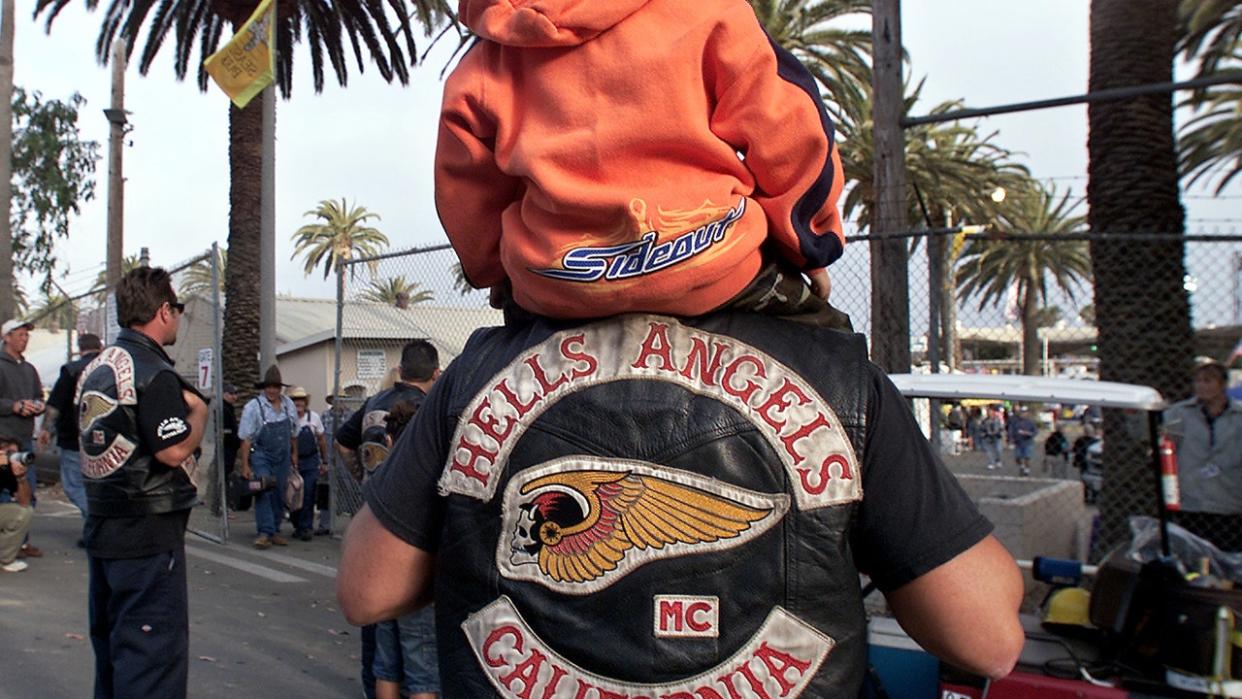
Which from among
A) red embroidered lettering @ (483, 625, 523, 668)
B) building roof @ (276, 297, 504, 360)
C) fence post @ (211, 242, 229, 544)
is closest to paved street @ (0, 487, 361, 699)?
fence post @ (211, 242, 229, 544)

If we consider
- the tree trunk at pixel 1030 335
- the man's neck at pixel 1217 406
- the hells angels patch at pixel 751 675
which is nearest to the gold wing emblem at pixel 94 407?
the hells angels patch at pixel 751 675

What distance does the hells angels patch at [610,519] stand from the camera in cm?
142

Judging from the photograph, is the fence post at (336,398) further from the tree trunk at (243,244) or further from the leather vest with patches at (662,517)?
the leather vest with patches at (662,517)

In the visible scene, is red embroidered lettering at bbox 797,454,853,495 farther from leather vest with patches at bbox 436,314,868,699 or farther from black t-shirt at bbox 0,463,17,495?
black t-shirt at bbox 0,463,17,495

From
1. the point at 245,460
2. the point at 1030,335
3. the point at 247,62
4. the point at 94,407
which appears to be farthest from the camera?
the point at 1030,335

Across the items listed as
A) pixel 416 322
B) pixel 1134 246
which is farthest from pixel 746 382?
pixel 416 322

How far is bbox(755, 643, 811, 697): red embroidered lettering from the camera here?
4.59ft

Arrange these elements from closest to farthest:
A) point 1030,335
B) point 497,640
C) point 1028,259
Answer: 1. point 497,640
2. point 1030,335
3. point 1028,259

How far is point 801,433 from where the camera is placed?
145 cm

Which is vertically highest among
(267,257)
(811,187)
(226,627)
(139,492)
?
(267,257)

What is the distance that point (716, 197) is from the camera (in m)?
1.39

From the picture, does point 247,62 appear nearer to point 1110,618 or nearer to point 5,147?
point 5,147

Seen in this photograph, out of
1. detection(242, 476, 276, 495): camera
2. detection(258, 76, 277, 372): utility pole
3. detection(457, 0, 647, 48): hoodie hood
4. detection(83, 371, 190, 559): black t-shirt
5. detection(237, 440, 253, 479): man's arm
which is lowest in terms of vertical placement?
detection(242, 476, 276, 495): camera

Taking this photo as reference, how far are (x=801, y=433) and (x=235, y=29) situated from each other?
15559 mm
